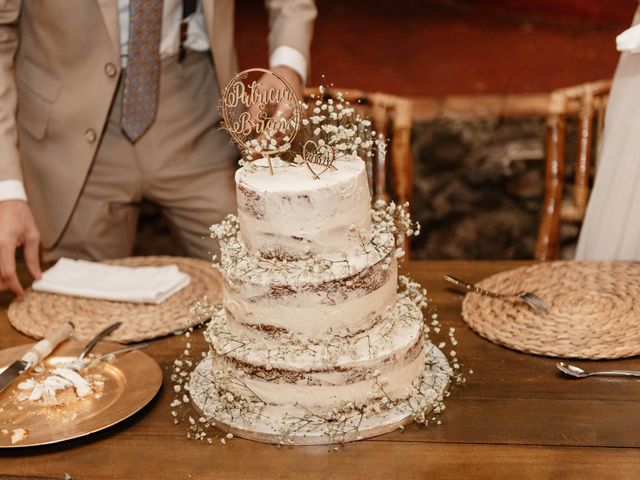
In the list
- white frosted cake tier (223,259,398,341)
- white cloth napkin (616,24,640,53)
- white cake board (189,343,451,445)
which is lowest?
white cake board (189,343,451,445)

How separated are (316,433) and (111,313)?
2.18 ft

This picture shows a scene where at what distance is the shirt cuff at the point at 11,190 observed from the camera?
194cm

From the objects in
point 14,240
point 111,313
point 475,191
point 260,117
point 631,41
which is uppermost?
point 631,41

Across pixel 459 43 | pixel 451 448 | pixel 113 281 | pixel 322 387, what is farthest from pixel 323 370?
pixel 459 43

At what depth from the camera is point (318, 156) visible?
1.38 m

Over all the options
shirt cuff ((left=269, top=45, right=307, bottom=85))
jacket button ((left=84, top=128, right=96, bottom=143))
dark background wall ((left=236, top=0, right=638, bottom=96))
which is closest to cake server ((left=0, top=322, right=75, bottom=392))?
jacket button ((left=84, top=128, right=96, bottom=143))

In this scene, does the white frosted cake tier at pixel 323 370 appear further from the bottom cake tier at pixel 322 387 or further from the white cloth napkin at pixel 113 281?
the white cloth napkin at pixel 113 281

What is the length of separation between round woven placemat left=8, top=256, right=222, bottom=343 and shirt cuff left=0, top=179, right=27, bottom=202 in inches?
8.2

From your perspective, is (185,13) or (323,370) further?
(185,13)

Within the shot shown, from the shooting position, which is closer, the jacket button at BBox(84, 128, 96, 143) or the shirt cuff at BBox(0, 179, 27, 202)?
the shirt cuff at BBox(0, 179, 27, 202)

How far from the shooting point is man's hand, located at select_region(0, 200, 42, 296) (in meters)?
1.85

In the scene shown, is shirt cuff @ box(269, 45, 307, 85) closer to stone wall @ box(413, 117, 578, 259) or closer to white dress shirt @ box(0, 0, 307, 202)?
white dress shirt @ box(0, 0, 307, 202)

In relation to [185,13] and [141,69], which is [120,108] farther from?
[185,13]

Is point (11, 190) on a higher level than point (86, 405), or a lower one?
higher
